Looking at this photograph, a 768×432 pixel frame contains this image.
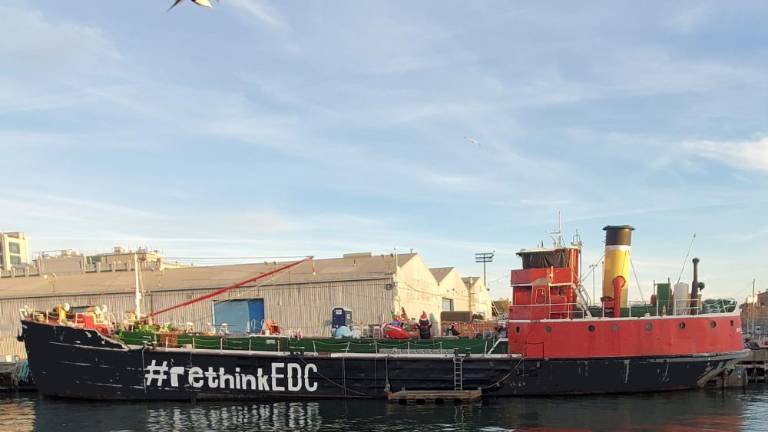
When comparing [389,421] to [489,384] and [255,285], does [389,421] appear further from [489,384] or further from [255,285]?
[255,285]

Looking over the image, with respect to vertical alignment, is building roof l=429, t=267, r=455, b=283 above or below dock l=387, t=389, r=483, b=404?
above

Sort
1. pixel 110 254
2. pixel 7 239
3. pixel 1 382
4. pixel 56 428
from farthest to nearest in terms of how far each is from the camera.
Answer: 1. pixel 7 239
2. pixel 110 254
3. pixel 1 382
4. pixel 56 428

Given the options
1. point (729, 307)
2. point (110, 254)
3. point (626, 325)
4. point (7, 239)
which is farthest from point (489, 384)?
point (7, 239)

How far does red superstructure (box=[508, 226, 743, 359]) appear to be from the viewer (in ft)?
91.0

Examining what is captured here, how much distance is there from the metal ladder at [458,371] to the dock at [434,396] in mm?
468

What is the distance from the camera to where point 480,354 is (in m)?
28.3

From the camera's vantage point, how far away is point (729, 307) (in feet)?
94.0

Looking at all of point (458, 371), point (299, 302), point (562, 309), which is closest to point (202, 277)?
point (299, 302)

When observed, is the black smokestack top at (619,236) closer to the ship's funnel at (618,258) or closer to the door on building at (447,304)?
the ship's funnel at (618,258)

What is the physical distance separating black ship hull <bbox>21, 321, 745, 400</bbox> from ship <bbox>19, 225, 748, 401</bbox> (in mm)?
43

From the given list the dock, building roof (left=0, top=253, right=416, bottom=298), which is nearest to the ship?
the dock

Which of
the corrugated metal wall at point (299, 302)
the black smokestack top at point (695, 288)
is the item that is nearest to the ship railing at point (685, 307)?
the black smokestack top at point (695, 288)

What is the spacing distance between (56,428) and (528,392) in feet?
59.2

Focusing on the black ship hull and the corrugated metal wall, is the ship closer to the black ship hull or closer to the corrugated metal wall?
the black ship hull
